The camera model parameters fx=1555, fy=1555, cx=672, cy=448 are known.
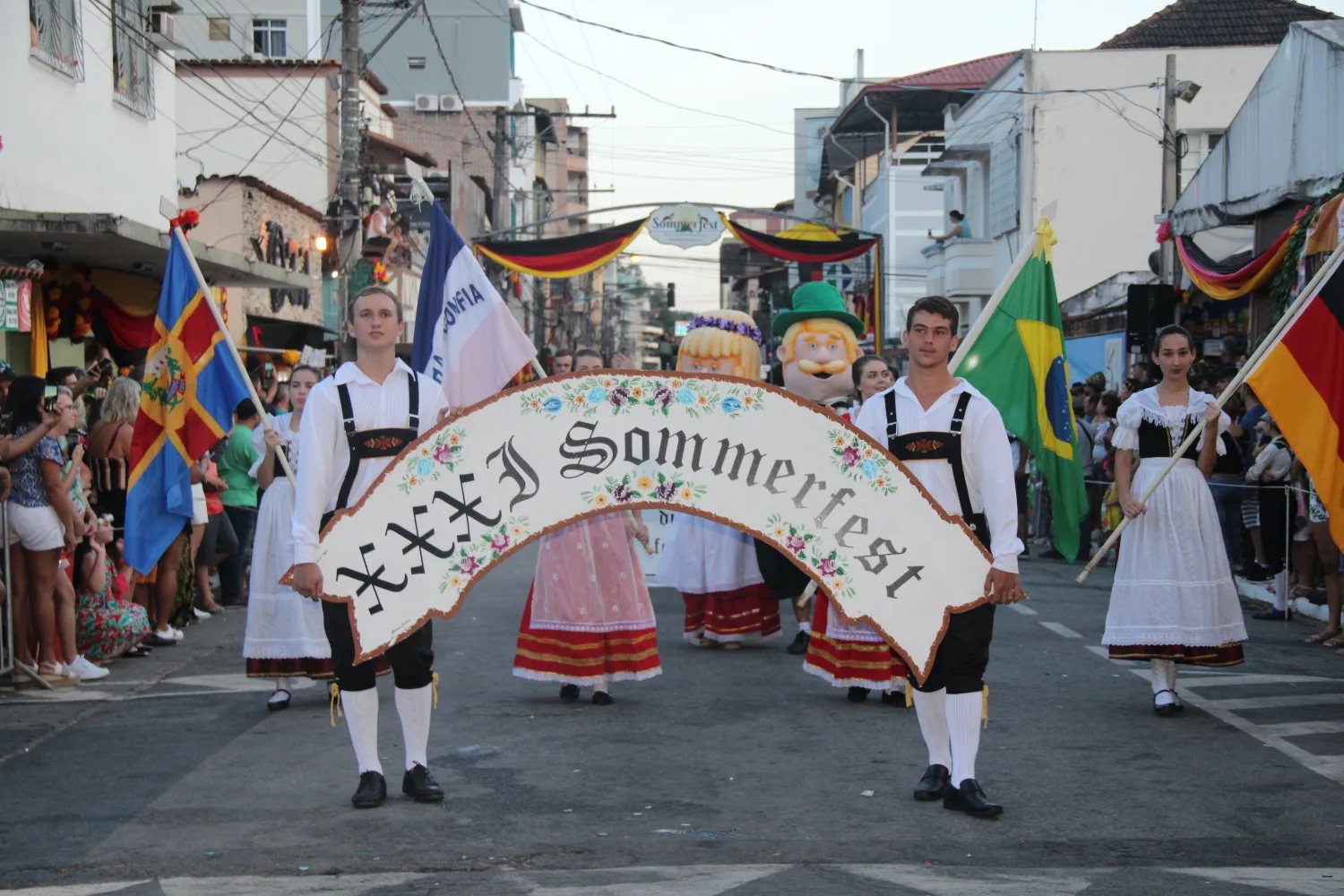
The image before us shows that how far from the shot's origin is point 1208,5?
3541 cm

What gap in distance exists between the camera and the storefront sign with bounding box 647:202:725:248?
59.3ft

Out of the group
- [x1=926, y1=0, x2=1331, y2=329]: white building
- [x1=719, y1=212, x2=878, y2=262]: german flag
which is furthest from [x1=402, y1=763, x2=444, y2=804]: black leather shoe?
[x1=926, y1=0, x2=1331, y2=329]: white building

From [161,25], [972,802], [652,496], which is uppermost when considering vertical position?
[161,25]

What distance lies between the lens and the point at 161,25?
66.2ft

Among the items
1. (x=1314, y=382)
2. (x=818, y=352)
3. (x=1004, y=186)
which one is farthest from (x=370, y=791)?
(x=1004, y=186)

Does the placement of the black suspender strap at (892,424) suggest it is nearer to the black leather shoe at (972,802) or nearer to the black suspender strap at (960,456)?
the black suspender strap at (960,456)

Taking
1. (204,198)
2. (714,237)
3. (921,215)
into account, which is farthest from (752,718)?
(921,215)

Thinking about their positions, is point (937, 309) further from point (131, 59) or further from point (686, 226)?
point (131, 59)

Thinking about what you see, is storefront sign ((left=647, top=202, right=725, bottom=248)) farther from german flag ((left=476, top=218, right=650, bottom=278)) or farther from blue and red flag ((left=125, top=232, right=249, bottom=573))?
blue and red flag ((left=125, top=232, right=249, bottom=573))

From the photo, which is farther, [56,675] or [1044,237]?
[56,675]

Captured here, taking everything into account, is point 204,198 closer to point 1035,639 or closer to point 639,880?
point 1035,639

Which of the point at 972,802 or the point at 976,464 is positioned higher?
the point at 976,464

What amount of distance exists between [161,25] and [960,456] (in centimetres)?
1702

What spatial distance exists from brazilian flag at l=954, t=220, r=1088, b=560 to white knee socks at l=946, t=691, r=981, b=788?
192 cm
